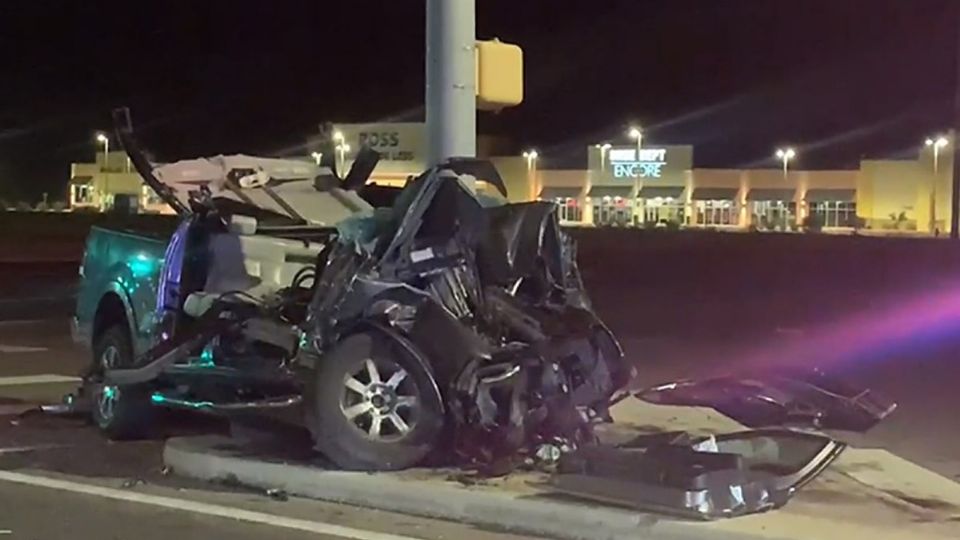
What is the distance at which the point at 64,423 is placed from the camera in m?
12.0

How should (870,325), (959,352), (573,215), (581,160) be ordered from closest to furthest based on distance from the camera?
(959,352) < (870,325) < (573,215) < (581,160)

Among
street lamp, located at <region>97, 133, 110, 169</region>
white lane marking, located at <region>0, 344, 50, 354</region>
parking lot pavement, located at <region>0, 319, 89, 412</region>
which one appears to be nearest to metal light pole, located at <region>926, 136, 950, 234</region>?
street lamp, located at <region>97, 133, 110, 169</region>

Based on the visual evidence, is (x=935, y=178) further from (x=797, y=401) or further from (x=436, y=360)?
(x=436, y=360)

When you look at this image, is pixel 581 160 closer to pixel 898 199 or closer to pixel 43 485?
pixel 898 199

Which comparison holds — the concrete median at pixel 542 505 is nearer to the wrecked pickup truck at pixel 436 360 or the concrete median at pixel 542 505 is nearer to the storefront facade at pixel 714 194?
the wrecked pickup truck at pixel 436 360

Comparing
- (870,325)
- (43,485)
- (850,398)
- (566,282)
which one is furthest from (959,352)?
(43,485)

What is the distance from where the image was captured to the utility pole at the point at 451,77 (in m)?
10.9

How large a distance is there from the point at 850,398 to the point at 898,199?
71.3 metres

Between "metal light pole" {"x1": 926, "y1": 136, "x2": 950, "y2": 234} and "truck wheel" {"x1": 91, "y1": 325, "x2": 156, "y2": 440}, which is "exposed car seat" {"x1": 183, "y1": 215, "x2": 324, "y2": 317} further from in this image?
"metal light pole" {"x1": 926, "y1": 136, "x2": 950, "y2": 234}

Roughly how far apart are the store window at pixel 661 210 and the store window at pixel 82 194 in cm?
3787

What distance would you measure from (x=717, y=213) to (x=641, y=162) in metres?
6.08

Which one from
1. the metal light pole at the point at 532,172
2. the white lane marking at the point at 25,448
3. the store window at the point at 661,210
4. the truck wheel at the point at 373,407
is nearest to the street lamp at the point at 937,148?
the store window at the point at 661,210

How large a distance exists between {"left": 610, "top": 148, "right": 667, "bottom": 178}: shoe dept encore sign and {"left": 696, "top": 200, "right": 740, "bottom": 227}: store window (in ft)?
10.6

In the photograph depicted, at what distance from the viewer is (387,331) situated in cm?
919
